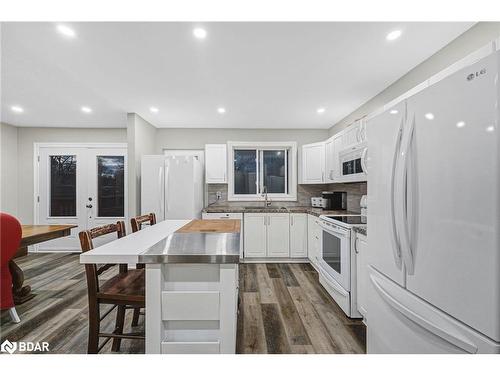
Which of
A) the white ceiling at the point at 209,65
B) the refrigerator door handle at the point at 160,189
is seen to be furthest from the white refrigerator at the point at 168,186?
the white ceiling at the point at 209,65

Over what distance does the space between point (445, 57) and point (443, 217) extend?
72.7 inches

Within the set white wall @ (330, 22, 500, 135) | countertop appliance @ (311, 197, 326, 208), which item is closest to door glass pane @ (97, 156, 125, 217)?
countertop appliance @ (311, 197, 326, 208)

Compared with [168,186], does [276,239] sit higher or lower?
lower

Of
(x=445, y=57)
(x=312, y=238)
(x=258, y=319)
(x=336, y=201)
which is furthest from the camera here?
(x=336, y=201)

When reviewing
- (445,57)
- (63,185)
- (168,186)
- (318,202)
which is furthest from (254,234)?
(63,185)

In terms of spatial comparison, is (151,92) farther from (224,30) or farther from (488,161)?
(488,161)

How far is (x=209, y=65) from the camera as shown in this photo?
2.33m

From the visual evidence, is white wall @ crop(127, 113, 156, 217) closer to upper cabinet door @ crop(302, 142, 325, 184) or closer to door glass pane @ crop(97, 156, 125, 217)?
door glass pane @ crop(97, 156, 125, 217)

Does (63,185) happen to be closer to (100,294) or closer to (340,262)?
(100,294)

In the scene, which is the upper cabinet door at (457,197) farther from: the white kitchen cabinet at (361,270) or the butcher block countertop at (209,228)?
the butcher block countertop at (209,228)
